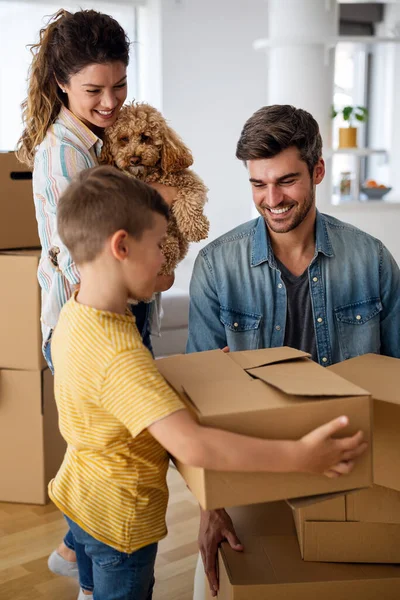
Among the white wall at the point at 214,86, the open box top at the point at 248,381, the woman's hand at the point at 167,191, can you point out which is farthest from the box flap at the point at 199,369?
the white wall at the point at 214,86

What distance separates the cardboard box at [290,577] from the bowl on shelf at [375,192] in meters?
4.13

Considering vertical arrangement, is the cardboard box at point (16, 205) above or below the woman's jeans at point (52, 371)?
above

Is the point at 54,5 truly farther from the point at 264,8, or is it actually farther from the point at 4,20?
the point at 264,8

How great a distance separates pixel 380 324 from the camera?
171 cm

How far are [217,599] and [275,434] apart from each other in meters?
0.57

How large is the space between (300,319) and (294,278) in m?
0.10

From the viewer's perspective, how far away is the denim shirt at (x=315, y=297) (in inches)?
65.8

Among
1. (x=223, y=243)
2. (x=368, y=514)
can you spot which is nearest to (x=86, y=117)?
(x=223, y=243)

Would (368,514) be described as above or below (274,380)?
below

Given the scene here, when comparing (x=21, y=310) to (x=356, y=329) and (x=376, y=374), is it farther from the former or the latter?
(x=376, y=374)

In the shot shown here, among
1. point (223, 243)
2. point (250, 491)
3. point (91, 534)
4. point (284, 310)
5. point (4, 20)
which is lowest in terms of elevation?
point (91, 534)

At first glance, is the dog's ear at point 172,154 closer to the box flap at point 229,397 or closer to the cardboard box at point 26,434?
the box flap at point 229,397

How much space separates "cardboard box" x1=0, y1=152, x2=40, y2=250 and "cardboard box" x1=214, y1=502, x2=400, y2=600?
4.87ft

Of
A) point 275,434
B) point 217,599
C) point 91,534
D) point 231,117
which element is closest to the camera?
point 275,434
